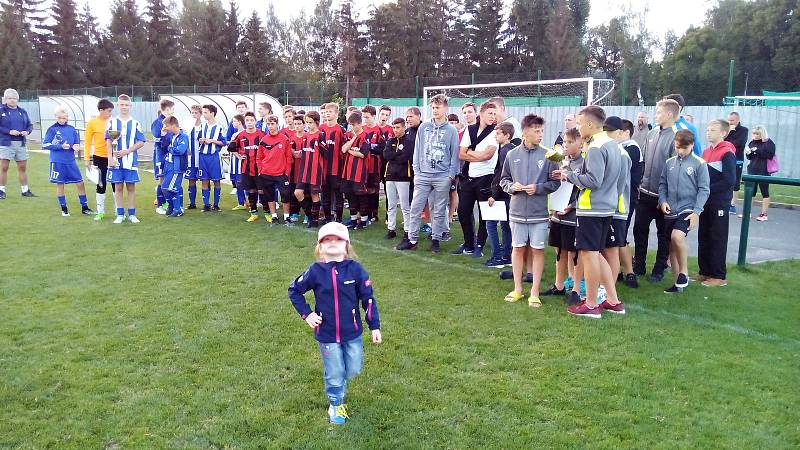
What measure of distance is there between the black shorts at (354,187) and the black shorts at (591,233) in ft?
15.1

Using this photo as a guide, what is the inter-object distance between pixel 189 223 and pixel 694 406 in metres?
8.29

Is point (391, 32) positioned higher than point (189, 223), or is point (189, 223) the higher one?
point (391, 32)

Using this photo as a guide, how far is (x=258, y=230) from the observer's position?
9.74 metres

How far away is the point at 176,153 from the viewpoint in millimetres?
10695

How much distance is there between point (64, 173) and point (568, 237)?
866 centimetres

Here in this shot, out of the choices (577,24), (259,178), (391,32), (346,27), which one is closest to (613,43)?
(577,24)

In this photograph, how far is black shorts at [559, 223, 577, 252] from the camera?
6.00m

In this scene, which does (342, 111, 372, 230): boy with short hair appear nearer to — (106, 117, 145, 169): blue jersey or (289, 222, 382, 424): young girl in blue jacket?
(106, 117, 145, 169): blue jersey

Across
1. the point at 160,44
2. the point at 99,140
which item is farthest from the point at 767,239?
the point at 160,44

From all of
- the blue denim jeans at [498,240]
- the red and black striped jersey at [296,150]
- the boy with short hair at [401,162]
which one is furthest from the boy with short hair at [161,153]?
the blue denim jeans at [498,240]

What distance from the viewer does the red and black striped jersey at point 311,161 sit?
375 inches

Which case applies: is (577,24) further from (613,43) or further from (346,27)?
(346,27)

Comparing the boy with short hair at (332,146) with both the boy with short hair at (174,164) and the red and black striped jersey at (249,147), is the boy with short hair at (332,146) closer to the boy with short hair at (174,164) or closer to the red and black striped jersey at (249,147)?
the red and black striped jersey at (249,147)

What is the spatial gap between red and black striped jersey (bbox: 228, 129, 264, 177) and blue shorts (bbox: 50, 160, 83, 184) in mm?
2704
